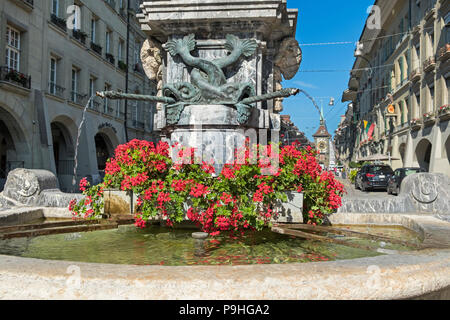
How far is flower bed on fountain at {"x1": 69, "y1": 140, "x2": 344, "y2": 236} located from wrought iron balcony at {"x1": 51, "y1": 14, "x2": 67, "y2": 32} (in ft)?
58.2

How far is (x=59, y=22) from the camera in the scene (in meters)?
20.0

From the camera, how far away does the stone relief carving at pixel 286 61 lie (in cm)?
710

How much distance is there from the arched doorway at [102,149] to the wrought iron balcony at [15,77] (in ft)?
33.8

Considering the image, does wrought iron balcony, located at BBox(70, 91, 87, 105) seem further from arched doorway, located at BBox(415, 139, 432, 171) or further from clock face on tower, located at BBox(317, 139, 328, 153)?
clock face on tower, located at BBox(317, 139, 328, 153)

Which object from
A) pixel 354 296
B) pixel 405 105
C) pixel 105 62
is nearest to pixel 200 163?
pixel 354 296

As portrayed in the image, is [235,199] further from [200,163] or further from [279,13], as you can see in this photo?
[279,13]

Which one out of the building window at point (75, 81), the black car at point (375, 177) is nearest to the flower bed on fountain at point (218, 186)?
the black car at point (375, 177)

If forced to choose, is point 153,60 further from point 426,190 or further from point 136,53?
point 136,53

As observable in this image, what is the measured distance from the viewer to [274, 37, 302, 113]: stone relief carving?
710cm

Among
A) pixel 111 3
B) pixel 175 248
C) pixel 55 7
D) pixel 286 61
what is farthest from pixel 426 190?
pixel 111 3

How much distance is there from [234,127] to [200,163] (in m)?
1.15

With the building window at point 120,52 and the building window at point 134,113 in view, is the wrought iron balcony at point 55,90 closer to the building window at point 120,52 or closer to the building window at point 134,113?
the building window at point 120,52

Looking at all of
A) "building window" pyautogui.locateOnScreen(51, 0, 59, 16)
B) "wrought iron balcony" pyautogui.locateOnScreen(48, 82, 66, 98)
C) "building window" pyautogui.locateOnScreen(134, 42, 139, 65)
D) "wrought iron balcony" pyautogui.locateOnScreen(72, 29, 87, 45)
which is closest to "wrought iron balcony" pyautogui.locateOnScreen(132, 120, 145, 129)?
"building window" pyautogui.locateOnScreen(134, 42, 139, 65)

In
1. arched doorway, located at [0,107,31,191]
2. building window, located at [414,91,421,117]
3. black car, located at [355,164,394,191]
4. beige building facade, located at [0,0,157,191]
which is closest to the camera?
beige building facade, located at [0,0,157,191]
